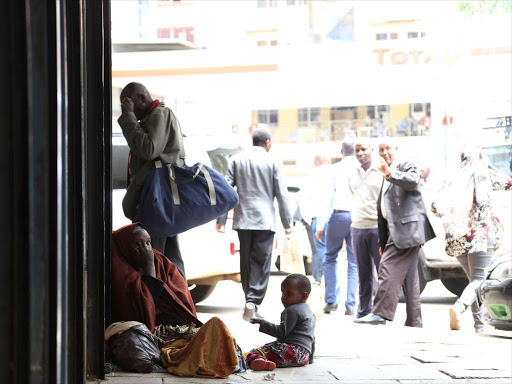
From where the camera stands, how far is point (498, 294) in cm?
870

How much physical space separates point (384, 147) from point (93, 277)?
4175 millimetres

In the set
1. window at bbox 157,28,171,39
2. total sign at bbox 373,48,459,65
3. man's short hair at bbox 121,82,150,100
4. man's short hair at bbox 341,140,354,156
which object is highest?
window at bbox 157,28,171,39

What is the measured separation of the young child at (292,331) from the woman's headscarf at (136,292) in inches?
19.0

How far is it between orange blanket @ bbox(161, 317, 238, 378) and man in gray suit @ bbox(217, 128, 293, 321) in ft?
11.5

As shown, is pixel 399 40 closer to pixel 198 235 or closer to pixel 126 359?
pixel 198 235

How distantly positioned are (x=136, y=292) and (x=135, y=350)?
1.66 ft

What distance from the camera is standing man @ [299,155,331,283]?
11586 millimetres

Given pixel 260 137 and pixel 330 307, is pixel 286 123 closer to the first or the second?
pixel 330 307

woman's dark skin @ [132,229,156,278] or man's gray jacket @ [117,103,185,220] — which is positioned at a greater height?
man's gray jacket @ [117,103,185,220]

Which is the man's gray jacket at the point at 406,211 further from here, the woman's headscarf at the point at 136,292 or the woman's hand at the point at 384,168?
the woman's headscarf at the point at 136,292

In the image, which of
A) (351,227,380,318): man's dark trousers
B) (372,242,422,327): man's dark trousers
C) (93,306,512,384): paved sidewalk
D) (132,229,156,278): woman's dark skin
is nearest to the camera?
(93,306,512,384): paved sidewalk

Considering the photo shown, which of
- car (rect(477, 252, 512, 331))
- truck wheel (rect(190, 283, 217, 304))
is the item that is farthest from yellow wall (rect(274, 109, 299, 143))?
car (rect(477, 252, 512, 331))

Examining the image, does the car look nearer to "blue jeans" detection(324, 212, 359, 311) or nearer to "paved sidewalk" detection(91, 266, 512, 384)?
"paved sidewalk" detection(91, 266, 512, 384)

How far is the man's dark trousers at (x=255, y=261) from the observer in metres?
9.78
